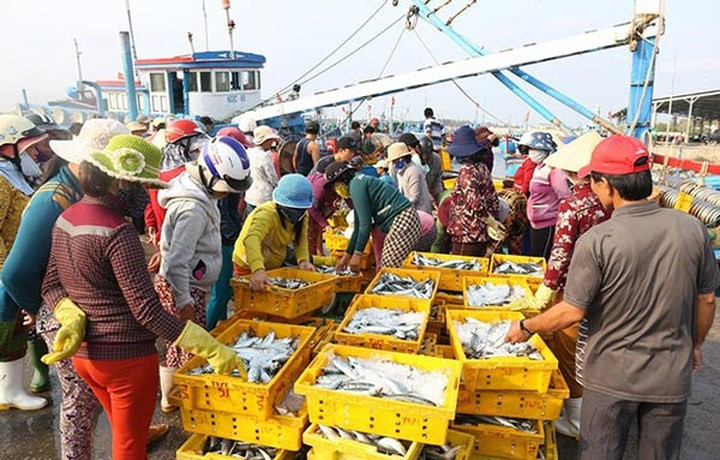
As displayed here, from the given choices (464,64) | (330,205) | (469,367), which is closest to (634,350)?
(469,367)

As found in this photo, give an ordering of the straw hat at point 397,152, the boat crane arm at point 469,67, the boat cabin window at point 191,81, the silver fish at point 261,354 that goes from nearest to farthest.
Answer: the silver fish at point 261,354
the straw hat at point 397,152
the boat crane arm at point 469,67
the boat cabin window at point 191,81

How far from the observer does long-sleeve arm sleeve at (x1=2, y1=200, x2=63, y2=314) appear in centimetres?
260

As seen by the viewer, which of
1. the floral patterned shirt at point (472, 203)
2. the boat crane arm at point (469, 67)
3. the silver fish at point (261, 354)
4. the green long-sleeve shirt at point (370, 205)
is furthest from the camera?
the boat crane arm at point (469, 67)

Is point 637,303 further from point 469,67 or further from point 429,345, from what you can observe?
point 469,67

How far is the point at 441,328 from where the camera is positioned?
3.97m

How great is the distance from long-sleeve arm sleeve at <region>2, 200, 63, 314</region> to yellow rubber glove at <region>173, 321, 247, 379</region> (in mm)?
956

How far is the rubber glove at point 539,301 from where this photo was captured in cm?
343

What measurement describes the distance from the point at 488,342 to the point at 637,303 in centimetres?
106

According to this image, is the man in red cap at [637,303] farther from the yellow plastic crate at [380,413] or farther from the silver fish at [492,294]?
the silver fish at [492,294]

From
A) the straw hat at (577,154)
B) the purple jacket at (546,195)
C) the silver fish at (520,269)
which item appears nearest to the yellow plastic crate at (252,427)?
the straw hat at (577,154)

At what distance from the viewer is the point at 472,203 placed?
199 inches

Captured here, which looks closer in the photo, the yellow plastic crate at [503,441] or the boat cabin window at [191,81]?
the yellow plastic crate at [503,441]

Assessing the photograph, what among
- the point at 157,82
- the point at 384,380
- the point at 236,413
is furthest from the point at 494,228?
the point at 157,82

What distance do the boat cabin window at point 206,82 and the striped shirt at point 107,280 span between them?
54.6 ft
